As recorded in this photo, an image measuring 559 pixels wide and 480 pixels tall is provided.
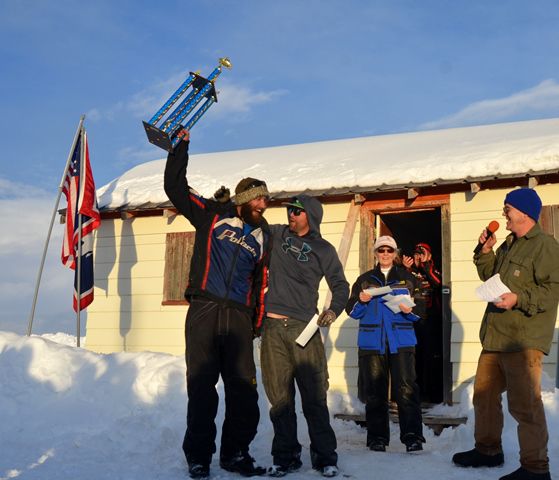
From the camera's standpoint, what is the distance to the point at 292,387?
18.4 feet

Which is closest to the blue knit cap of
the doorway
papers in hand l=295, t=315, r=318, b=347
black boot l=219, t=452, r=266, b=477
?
papers in hand l=295, t=315, r=318, b=347

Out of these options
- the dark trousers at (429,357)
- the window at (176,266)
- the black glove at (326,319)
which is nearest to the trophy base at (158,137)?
the black glove at (326,319)

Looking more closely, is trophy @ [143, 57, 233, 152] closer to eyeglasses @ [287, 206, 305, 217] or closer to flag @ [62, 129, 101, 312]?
eyeglasses @ [287, 206, 305, 217]

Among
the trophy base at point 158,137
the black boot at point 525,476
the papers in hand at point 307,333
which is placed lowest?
the black boot at point 525,476

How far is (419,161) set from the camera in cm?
930

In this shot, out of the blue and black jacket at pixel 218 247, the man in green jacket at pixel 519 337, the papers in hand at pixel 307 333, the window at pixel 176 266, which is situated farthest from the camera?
the window at pixel 176 266

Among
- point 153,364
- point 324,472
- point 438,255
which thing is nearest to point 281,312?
point 324,472

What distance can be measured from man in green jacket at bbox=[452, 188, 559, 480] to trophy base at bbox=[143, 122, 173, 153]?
237 cm

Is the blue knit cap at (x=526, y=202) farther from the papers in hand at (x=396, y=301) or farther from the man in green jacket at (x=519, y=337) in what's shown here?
the papers in hand at (x=396, y=301)

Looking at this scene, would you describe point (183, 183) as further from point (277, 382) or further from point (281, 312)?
point (277, 382)

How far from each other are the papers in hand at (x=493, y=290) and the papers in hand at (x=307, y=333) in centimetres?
120

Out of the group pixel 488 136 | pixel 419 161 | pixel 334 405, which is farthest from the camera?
pixel 488 136

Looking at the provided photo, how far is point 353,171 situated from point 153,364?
148 inches

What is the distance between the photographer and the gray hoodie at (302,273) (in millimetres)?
5641
